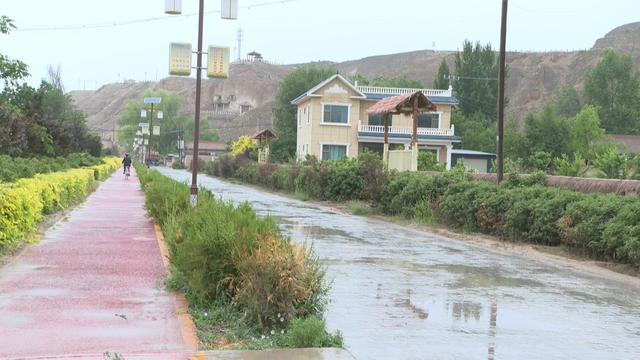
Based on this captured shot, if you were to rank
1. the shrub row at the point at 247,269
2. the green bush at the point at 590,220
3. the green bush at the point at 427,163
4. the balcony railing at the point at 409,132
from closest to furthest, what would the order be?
1. the shrub row at the point at 247,269
2. the green bush at the point at 590,220
3. the green bush at the point at 427,163
4. the balcony railing at the point at 409,132

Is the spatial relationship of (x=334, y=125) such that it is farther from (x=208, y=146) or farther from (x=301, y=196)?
(x=208, y=146)

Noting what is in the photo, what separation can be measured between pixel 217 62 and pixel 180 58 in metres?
0.88

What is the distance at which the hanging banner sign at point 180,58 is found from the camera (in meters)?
17.6

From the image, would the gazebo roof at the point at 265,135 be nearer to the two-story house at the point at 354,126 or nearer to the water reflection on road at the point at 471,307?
the two-story house at the point at 354,126

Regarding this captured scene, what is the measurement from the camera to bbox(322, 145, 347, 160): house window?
55.8 m

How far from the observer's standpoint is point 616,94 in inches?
3558

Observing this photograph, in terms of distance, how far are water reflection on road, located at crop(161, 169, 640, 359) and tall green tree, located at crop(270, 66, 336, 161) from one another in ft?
197

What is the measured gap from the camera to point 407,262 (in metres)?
13.8

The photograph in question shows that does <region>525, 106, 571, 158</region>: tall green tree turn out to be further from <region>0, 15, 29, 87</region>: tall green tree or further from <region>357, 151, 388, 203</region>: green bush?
<region>0, 15, 29, 87</region>: tall green tree

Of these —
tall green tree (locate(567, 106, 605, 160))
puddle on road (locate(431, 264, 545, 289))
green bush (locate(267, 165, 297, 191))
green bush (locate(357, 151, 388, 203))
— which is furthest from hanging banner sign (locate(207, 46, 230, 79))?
tall green tree (locate(567, 106, 605, 160))

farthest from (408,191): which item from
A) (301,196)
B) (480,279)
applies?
(480,279)

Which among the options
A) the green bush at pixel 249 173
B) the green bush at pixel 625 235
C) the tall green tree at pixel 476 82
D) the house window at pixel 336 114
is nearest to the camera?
the green bush at pixel 625 235

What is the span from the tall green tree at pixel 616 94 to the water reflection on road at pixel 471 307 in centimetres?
7812

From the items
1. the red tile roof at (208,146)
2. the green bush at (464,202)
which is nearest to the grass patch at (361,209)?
the green bush at (464,202)
